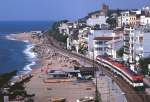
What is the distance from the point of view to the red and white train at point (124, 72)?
4581 centimetres

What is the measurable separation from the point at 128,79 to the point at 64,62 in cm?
3141

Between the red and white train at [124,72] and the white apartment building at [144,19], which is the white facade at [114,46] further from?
the white apartment building at [144,19]

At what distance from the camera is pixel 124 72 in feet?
169

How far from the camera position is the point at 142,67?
56.3 metres

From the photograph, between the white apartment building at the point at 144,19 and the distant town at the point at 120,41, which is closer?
the distant town at the point at 120,41

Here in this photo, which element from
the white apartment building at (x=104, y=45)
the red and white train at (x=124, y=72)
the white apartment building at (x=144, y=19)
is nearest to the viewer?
the red and white train at (x=124, y=72)

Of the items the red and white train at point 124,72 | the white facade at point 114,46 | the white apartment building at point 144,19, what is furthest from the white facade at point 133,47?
the white apartment building at point 144,19

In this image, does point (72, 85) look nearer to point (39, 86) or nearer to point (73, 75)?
point (39, 86)

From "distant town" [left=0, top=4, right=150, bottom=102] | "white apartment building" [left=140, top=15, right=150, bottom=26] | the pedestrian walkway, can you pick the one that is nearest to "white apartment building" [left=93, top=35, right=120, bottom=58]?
"distant town" [left=0, top=4, right=150, bottom=102]

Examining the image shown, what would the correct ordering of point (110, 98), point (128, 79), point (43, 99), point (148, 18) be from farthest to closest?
point (148, 18), point (128, 79), point (43, 99), point (110, 98)

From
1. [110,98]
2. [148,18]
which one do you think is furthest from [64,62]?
[110,98]

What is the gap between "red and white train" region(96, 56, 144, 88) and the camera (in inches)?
1804

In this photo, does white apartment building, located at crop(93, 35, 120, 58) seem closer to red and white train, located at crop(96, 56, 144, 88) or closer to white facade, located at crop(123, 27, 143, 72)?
red and white train, located at crop(96, 56, 144, 88)

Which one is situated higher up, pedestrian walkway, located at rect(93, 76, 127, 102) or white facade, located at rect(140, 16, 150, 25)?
white facade, located at rect(140, 16, 150, 25)
